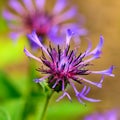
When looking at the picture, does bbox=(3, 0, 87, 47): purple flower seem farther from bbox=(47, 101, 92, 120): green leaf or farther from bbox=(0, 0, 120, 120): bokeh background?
bbox=(47, 101, 92, 120): green leaf

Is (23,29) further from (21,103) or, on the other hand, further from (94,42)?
(94,42)

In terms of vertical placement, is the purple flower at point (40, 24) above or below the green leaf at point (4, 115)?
above

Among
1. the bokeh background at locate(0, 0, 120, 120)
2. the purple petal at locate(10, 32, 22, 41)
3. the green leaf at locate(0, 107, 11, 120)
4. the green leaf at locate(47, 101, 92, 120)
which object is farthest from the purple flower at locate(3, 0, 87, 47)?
the green leaf at locate(0, 107, 11, 120)

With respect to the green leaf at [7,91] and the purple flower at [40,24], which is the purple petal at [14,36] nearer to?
the purple flower at [40,24]

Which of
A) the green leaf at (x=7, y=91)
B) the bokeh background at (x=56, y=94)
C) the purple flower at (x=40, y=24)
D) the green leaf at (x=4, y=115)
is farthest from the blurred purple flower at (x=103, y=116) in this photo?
the green leaf at (x=4, y=115)

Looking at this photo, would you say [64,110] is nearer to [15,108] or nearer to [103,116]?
[103,116]

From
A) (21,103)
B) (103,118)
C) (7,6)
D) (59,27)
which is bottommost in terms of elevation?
(103,118)

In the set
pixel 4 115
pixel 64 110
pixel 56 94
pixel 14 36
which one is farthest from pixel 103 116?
pixel 4 115

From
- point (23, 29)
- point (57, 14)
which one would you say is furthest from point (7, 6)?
point (23, 29)
